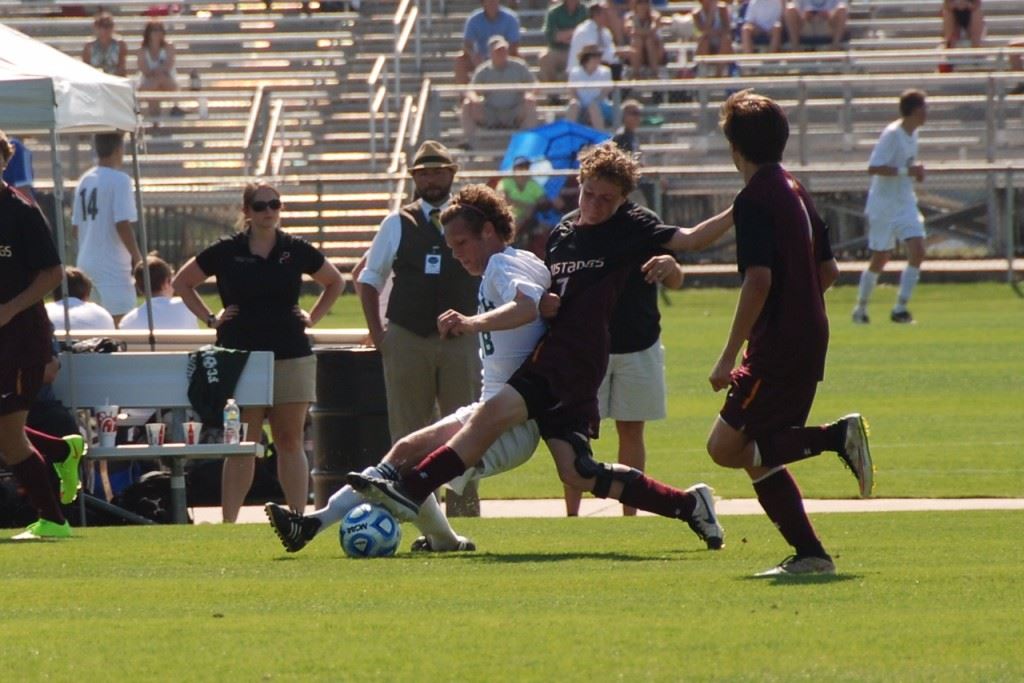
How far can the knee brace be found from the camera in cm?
888

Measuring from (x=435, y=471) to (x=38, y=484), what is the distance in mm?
2357

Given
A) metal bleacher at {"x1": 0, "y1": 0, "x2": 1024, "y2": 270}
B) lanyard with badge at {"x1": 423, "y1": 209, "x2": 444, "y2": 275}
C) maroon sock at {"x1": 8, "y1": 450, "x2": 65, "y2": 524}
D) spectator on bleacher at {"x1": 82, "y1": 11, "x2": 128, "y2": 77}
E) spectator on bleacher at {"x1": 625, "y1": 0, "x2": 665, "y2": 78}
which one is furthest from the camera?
spectator on bleacher at {"x1": 625, "y1": 0, "x2": 665, "y2": 78}

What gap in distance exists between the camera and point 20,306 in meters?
9.77

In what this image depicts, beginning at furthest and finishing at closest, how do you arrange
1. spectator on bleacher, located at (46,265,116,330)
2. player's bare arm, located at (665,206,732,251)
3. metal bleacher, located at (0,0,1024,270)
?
metal bleacher, located at (0,0,1024,270) < spectator on bleacher, located at (46,265,116,330) < player's bare arm, located at (665,206,732,251)

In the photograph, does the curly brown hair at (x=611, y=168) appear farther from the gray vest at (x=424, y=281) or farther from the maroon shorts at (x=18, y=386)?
the maroon shorts at (x=18, y=386)

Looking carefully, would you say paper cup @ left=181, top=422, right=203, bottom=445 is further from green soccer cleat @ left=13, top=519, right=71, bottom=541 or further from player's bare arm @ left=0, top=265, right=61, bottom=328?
player's bare arm @ left=0, top=265, right=61, bottom=328

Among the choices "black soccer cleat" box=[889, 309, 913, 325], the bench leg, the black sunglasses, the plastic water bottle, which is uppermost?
the black sunglasses

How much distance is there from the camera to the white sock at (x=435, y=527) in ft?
30.2

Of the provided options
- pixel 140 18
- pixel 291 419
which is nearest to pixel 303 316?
pixel 291 419

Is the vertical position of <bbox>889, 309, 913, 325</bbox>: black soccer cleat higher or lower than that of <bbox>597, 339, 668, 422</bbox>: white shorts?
lower

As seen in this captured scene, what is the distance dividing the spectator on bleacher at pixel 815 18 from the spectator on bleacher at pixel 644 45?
6.51 feet

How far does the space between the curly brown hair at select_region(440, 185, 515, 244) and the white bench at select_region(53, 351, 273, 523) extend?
281 cm

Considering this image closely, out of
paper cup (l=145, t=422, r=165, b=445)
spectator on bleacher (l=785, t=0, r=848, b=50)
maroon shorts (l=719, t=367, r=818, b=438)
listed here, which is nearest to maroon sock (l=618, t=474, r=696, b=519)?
maroon shorts (l=719, t=367, r=818, b=438)

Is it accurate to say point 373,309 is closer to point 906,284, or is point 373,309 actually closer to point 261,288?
point 261,288
